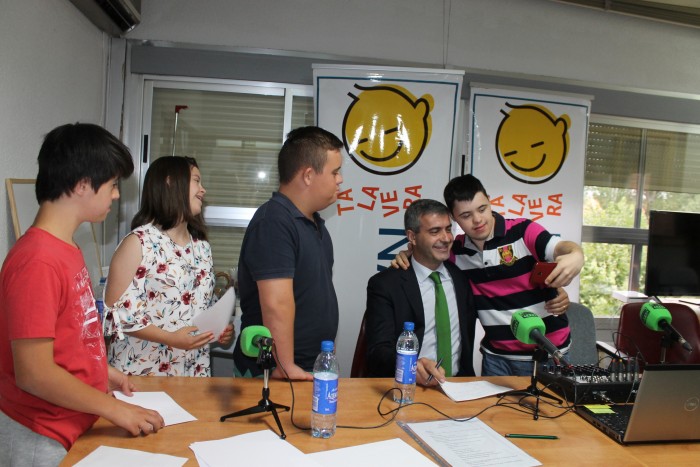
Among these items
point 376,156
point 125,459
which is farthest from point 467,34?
point 125,459

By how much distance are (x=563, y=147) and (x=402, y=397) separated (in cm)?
273

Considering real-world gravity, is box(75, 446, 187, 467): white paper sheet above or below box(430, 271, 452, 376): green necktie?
below

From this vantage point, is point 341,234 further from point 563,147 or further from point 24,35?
point 24,35

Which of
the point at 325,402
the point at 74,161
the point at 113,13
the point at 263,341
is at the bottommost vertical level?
the point at 325,402

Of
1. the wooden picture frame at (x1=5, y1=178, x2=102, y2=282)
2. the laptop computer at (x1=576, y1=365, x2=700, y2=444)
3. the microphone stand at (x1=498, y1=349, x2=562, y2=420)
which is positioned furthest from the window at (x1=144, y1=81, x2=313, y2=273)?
the laptop computer at (x1=576, y1=365, x2=700, y2=444)

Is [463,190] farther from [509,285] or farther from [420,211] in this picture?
[509,285]

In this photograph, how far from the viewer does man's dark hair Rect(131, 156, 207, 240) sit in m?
2.16

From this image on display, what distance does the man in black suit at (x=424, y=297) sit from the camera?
2.27 metres

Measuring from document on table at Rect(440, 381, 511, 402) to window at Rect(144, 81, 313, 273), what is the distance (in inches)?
89.6

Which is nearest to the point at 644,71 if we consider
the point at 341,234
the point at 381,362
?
the point at 341,234

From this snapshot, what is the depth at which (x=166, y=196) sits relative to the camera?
2.17 metres

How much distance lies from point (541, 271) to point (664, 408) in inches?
29.2

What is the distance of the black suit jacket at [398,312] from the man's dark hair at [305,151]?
26.4 inches

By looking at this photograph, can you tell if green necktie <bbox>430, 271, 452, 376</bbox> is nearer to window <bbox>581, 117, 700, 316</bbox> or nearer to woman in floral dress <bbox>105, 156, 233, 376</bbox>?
woman in floral dress <bbox>105, 156, 233, 376</bbox>
